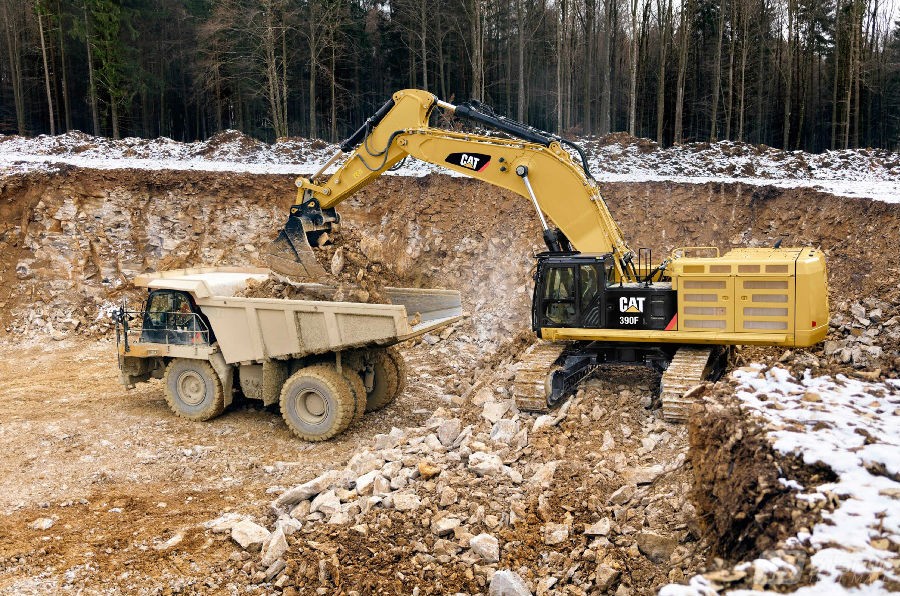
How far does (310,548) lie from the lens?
670cm

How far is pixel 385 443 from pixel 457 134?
448 centimetres

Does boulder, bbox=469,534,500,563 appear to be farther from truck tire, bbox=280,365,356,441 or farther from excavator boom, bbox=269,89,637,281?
excavator boom, bbox=269,89,637,281

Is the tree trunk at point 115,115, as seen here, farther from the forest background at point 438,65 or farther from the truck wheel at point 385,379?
the truck wheel at point 385,379

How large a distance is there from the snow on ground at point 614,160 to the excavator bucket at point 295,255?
810cm

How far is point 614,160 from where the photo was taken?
69.9 ft

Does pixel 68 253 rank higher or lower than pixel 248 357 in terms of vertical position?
higher

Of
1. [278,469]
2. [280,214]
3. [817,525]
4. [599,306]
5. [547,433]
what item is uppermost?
[280,214]

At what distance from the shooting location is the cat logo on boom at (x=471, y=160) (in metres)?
10.5

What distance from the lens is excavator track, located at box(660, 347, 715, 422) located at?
314 inches

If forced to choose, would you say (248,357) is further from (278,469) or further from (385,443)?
(385,443)

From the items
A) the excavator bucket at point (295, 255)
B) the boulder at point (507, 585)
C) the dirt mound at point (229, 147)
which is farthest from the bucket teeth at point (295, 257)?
the dirt mound at point (229, 147)

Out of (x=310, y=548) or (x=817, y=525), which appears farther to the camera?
(x=310, y=548)

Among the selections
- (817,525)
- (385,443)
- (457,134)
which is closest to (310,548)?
(385,443)

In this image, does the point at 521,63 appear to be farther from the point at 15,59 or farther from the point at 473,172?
the point at 15,59
